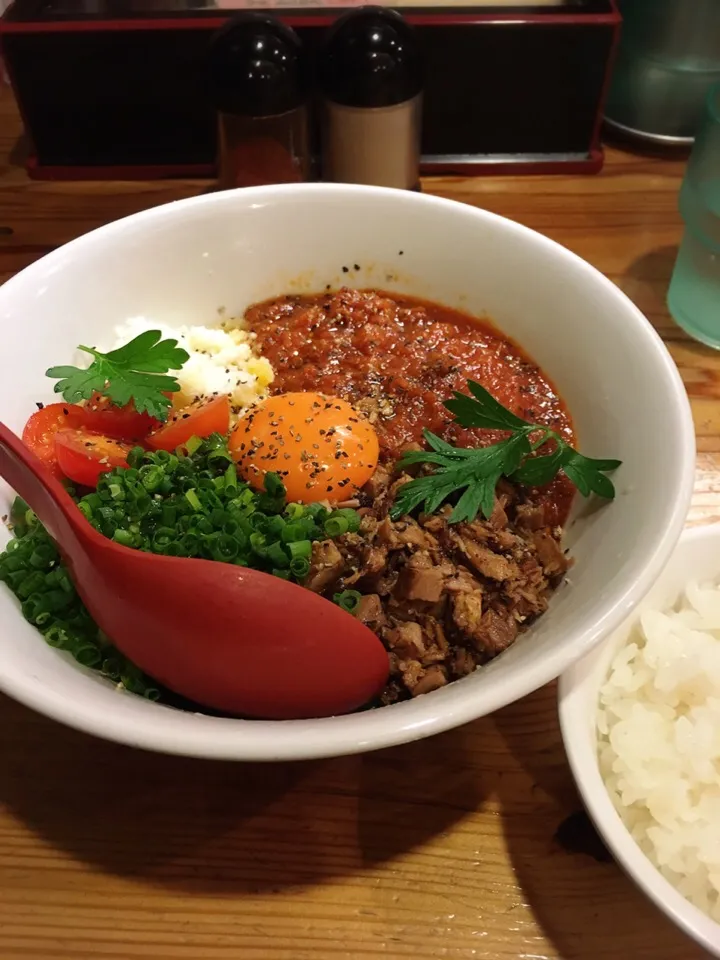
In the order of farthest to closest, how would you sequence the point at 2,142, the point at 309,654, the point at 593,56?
1. the point at 2,142
2. the point at 593,56
3. the point at 309,654

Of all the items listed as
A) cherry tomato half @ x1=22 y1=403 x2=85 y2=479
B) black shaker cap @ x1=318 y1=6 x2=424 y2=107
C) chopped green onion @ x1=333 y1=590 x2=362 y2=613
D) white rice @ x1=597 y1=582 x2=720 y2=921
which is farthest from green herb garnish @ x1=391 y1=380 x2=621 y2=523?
black shaker cap @ x1=318 y1=6 x2=424 y2=107

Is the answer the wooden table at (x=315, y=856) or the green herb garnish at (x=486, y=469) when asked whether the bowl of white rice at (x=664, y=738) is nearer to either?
the wooden table at (x=315, y=856)

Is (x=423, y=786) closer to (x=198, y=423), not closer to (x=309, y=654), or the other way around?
(x=309, y=654)

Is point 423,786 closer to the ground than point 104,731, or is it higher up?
closer to the ground

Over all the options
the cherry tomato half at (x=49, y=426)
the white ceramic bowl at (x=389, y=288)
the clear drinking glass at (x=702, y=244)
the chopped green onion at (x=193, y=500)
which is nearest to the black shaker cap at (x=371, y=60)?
the white ceramic bowl at (x=389, y=288)

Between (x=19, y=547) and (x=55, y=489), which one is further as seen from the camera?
(x=19, y=547)

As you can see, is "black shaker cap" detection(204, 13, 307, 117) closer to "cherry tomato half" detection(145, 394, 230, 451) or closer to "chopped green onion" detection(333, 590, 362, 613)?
"cherry tomato half" detection(145, 394, 230, 451)

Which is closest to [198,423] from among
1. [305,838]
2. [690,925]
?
[305,838]
